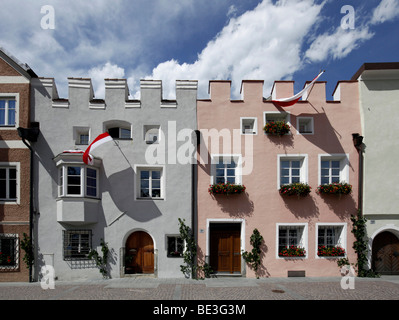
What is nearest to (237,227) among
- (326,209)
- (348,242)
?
(326,209)

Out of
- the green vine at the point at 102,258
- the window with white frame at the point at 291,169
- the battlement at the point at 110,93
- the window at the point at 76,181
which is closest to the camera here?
the window at the point at 76,181

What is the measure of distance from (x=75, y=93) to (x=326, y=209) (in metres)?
13.0

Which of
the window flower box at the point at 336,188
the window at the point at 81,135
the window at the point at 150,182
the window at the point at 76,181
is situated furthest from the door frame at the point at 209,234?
the window at the point at 81,135

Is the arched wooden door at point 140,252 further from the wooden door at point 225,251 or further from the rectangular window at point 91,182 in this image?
the wooden door at point 225,251

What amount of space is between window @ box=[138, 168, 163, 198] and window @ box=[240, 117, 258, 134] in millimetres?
4515

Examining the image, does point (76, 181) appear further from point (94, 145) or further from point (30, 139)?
point (30, 139)

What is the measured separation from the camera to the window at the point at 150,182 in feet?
41.5

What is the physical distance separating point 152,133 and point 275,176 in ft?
20.4

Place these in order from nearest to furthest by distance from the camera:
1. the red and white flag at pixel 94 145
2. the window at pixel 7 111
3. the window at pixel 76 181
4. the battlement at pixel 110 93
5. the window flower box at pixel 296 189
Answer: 1. the red and white flag at pixel 94 145
2. the window at pixel 76 181
3. the window flower box at pixel 296 189
4. the window at pixel 7 111
5. the battlement at pixel 110 93

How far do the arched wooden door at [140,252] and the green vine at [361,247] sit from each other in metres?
9.47

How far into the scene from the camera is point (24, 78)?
12.4 metres

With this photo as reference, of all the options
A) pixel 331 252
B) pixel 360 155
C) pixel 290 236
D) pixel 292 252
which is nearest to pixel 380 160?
pixel 360 155

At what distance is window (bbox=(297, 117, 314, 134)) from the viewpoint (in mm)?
12992

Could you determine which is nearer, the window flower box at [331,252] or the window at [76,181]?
the window at [76,181]
